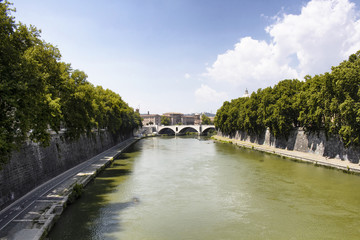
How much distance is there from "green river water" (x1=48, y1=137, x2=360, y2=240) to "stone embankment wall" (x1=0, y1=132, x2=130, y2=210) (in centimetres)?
381

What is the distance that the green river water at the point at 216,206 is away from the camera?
1397cm

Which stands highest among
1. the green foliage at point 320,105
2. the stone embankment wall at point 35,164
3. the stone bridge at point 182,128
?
the green foliage at point 320,105

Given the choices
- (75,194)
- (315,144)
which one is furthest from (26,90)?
(315,144)

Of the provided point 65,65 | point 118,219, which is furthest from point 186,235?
point 65,65

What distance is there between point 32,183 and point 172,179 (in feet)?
40.8

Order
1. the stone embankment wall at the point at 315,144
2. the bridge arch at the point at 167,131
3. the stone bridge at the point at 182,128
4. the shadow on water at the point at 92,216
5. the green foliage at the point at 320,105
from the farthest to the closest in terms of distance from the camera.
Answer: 1. the bridge arch at the point at 167,131
2. the stone bridge at the point at 182,128
3. the stone embankment wall at the point at 315,144
4. the green foliage at the point at 320,105
5. the shadow on water at the point at 92,216

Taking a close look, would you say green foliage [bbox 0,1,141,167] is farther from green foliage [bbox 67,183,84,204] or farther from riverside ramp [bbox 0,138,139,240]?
green foliage [bbox 67,183,84,204]

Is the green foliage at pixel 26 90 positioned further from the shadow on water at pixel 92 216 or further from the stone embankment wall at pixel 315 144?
the stone embankment wall at pixel 315 144

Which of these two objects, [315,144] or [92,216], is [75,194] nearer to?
[92,216]

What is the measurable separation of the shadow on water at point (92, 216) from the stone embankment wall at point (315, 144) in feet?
85.7

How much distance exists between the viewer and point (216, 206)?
1798 centimetres

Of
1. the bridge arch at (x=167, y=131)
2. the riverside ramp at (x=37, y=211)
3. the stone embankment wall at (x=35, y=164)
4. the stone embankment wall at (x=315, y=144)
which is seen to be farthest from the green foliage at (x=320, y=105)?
the bridge arch at (x=167, y=131)

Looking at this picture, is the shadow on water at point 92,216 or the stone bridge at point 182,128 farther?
the stone bridge at point 182,128

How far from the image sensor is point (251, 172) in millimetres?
29438
